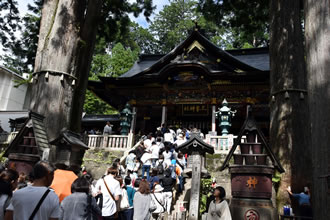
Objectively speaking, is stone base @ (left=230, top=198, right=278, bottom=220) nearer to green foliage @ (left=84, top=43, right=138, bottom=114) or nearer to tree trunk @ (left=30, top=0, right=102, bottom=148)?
tree trunk @ (left=30, top=0, right=102, bottom=148)

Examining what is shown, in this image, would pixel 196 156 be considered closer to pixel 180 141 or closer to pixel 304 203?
pixel 304 203

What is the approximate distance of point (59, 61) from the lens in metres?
6.44

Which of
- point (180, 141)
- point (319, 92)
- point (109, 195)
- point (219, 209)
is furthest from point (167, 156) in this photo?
point (319, 92)

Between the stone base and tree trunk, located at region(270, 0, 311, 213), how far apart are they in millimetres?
2281

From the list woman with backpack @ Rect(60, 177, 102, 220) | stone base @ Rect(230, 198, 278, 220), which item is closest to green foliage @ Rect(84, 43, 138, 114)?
stone base @ Rect(230, 198, 278, 220)

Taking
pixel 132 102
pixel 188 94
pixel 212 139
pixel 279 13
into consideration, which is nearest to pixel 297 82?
pixel 279 13

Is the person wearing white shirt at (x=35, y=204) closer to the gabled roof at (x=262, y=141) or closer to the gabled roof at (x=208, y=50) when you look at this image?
the gabled roof at (x=262, y=141)

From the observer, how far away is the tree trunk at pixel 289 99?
6895 millimetres

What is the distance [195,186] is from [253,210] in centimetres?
181

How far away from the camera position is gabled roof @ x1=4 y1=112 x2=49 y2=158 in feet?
17.7

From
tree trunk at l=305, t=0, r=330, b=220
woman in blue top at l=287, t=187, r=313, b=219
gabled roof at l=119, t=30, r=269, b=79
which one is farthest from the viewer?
gabled roof at l=119, t=30, r=269, b=79

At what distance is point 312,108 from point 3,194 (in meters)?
4.15

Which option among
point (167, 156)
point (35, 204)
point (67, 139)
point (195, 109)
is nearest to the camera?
point (35, 204)

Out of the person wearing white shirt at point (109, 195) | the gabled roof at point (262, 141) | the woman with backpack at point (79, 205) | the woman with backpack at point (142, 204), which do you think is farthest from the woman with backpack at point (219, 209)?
the woman with backpack at point (79, 205)
